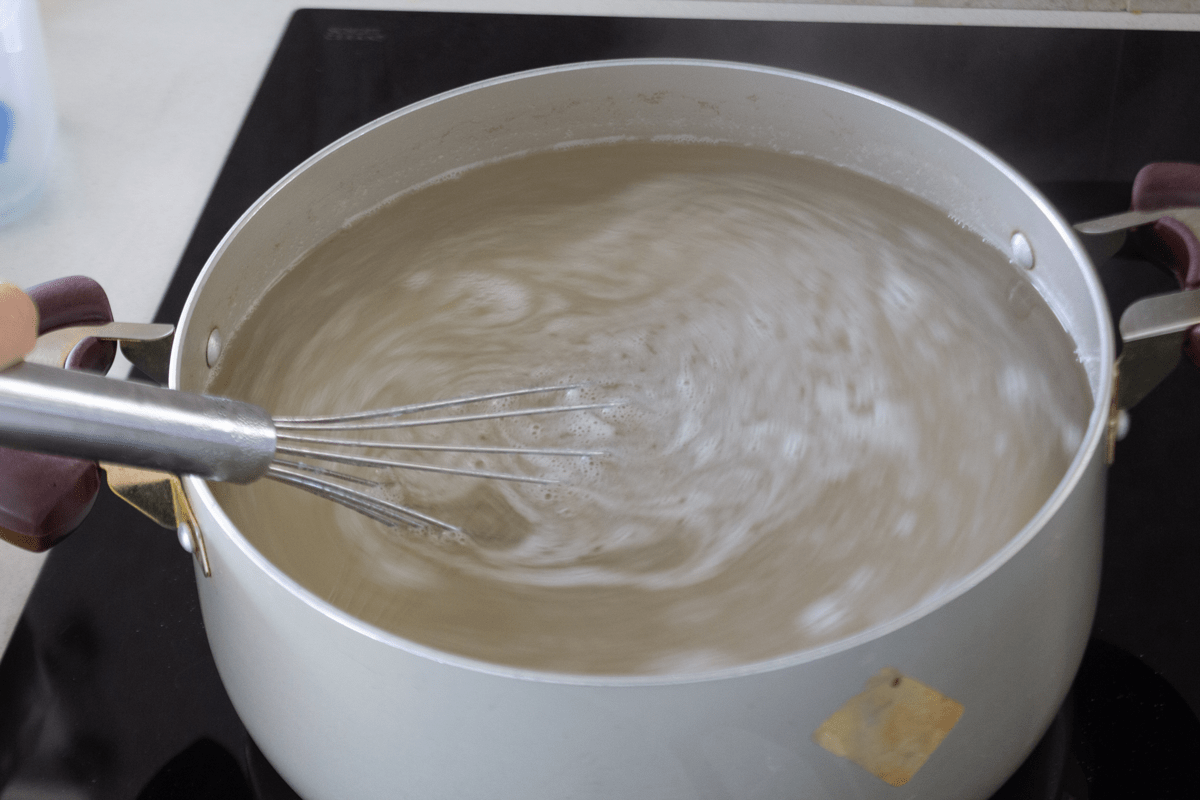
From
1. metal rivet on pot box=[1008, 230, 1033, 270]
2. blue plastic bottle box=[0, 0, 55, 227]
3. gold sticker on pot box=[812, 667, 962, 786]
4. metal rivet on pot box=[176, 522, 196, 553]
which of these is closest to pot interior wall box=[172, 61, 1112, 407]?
metal rivet on pot box=[1008, 230, 1033, 270]

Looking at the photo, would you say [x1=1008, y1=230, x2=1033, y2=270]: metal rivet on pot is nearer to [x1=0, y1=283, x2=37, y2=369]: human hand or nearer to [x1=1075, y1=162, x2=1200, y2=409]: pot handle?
[x1=1075, y1=162, x2=1200, y2=409]: pot handle

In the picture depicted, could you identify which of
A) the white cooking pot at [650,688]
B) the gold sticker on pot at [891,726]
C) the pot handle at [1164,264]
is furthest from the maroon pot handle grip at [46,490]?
the pot handle at [1164,264]

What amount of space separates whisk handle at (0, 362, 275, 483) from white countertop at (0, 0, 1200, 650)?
0.51m

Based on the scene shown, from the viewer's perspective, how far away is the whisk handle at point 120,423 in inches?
16.6

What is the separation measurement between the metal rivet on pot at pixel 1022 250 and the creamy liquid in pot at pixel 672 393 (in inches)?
0.8

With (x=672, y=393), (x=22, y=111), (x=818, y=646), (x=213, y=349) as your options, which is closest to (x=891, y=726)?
(x=818, y=646)

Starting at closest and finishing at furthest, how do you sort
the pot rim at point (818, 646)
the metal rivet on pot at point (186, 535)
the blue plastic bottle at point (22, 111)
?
the pot rim at point (818, 646) → the metal rivet on pot at point (186, 535) → the blue plastic bottle at point (22, 111)

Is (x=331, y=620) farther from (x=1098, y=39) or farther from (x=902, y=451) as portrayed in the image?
(x=1098, y=39)

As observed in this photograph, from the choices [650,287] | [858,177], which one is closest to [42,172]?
[650,287]

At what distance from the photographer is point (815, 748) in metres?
0.43

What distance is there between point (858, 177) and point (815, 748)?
47cm

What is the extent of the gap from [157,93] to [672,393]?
701mm

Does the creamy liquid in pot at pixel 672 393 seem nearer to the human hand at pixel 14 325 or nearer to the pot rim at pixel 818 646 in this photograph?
the pot rim at pixel 818 646

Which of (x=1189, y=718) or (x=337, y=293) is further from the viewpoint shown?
(x=337, y=293)
